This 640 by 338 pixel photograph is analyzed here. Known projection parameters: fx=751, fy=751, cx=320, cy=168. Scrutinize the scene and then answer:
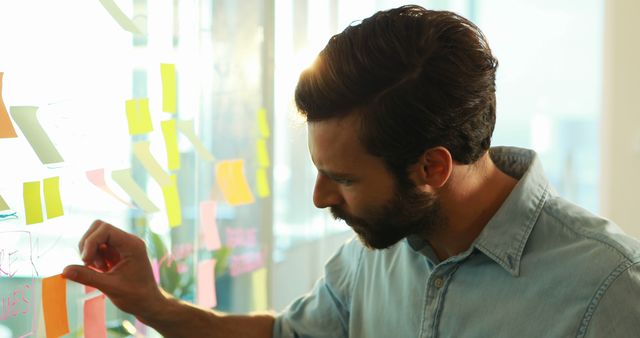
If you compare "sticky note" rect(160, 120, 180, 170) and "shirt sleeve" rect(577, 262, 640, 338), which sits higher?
"sticky note" rect(160, 120, 180, 170)

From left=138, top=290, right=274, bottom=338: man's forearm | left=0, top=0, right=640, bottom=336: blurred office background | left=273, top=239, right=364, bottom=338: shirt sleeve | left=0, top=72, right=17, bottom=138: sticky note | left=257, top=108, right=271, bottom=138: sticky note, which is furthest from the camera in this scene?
left=257, top=108, right=271, bottom=138: sticky note

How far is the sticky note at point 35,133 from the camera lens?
98 centimetres

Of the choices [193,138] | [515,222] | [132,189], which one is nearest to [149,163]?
[132,189]

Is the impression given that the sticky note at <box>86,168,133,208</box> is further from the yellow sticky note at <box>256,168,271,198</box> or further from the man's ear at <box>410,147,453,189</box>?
the yellow sticky note at <box>256,168,271,198</box>

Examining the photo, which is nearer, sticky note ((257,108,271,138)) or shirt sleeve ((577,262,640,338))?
shirt sleeve ((577,262,640,338))

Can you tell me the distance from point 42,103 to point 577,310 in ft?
2.55

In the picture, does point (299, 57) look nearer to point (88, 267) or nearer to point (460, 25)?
point (460, 25)

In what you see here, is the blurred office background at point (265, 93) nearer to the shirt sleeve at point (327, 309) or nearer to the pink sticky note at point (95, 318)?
the pink sticky note at point (95, 318)

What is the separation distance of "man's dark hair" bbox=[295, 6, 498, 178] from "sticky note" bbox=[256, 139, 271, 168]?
1.96ft

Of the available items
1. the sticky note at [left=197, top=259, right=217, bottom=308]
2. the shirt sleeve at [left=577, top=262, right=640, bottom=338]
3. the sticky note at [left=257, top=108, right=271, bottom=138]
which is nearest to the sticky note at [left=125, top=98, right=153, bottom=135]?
the sticky note at [left=197, top=259, right=217, bottom=308]

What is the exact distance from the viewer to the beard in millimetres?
1136

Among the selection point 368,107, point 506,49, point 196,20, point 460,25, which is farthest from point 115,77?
point 506,49

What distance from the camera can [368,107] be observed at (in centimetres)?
110

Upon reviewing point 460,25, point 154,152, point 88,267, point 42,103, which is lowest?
point 88,267
